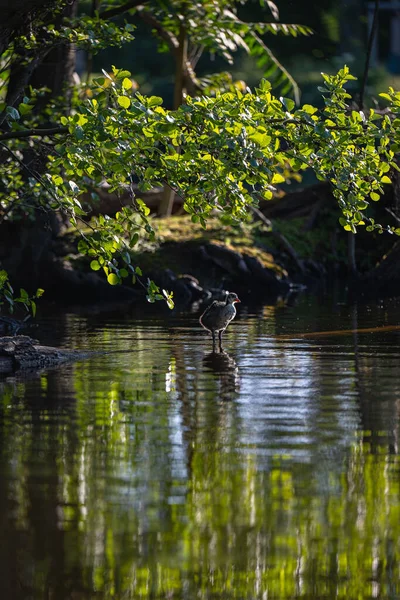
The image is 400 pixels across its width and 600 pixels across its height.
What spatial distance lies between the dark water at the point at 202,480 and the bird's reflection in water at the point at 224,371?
0.21 ft

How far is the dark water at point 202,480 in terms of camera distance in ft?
24.6

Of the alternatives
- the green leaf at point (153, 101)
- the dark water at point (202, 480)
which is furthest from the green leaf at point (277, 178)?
the dark water at point (202, 480)

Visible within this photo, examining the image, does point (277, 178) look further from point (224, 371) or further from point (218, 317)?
point (218, 317)

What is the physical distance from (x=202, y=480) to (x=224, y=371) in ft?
20.5

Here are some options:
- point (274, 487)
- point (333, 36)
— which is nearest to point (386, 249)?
point (333, 36)

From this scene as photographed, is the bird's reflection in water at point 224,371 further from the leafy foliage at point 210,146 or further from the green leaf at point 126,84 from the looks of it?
the green leaf at point 126,84

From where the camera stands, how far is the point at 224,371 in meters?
15.8

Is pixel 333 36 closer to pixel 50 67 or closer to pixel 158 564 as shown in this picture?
pixel 50 67

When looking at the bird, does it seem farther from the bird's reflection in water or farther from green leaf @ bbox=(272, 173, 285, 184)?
green leaf @ bbox=(272, 173, 285, 184)

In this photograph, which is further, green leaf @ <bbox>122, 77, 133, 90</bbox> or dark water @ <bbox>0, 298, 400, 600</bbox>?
green leaf @ <bbox>122, 77, 133, 90</bbox>

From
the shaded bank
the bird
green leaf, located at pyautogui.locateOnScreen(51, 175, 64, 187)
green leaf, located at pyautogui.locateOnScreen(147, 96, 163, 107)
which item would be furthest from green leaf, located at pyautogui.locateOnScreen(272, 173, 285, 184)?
the shaded bank

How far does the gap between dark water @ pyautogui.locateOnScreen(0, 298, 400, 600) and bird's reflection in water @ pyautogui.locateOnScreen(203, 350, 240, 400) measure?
63 millimetres

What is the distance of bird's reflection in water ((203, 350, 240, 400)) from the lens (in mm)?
14070

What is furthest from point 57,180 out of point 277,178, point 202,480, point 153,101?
point 202,480
